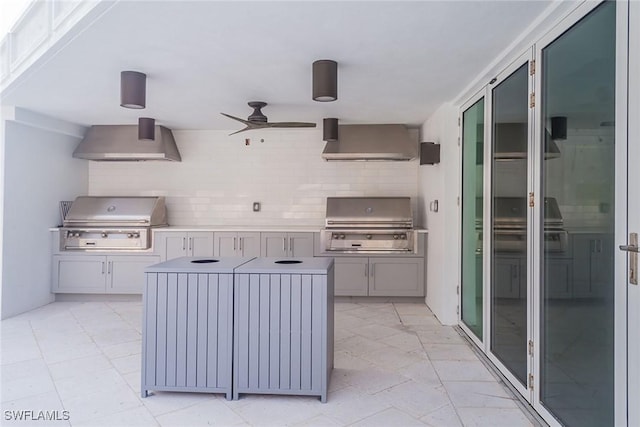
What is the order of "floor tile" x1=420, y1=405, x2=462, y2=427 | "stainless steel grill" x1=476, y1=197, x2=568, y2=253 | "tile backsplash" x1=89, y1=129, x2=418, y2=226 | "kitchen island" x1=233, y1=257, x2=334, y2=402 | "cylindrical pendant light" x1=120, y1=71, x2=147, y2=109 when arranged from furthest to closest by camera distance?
"tile backsplash" x1=89, y1=129, x2=418, y2=226
"cylindrical pendant light" x1=120, y1=71, x2=147, y2=109
"kitchen island" x1=233, y1=257, x2=334, y2=402
"floor tile" x1=420, y1=405, x2=462, y2=427
"stainless steel grill" x1=476, y1=197, x2=568, y2=253

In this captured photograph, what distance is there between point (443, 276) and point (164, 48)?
3450mm

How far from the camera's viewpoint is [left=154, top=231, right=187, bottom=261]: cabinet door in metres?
5.55

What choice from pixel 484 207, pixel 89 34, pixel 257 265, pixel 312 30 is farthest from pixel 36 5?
pixel 484 207

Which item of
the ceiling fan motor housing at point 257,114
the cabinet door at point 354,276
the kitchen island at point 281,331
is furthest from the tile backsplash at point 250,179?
the kitchen island at point 281,331

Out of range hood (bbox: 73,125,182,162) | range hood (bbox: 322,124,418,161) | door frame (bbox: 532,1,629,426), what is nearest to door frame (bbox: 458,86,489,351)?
range hood (bbox: 322,124,418,161)

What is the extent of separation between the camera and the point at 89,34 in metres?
2.74

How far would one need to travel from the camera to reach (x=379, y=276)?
212 inches

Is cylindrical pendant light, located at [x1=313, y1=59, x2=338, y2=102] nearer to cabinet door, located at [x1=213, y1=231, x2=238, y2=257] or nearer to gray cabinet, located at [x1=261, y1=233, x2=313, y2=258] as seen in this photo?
gray cabinet, located at [x1=261, y1=233, x2=313, y2=258]

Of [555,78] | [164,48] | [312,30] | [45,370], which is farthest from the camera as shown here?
[45,370]

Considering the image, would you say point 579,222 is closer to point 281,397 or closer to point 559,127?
point 559,127

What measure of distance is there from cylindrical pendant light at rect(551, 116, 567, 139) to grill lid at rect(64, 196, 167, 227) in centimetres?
492

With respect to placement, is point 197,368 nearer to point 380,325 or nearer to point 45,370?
point 45,370

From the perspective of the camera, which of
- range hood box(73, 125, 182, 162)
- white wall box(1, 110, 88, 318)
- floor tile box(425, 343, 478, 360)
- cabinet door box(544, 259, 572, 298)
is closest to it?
cabinet door box(544, 259, 572, 298)
